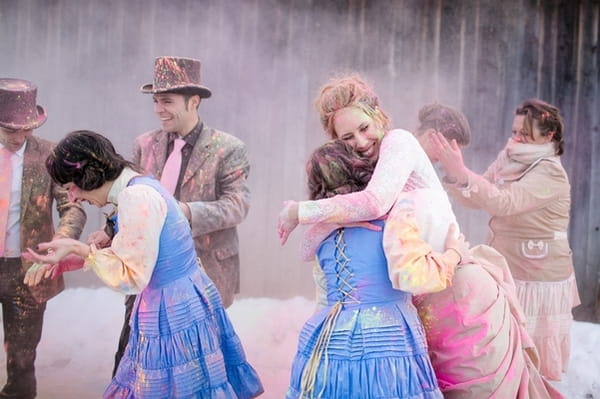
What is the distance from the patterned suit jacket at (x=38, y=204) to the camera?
13.0 feet

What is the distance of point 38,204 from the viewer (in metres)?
4.00

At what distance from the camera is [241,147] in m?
4.21

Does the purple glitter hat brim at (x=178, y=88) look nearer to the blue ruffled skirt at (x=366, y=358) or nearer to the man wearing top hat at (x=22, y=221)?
the man wearing top hat at (x=22, y=221)

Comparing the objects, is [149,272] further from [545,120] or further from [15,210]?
[545,120]

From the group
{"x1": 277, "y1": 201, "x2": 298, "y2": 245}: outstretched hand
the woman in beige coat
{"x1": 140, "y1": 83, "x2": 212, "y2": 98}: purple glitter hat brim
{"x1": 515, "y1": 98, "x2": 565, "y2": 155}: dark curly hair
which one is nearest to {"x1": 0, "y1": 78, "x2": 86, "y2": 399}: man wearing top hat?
{"x1": 140, "y1": 83, "x2": 212, "y2": 98}: purple glitter hat brim

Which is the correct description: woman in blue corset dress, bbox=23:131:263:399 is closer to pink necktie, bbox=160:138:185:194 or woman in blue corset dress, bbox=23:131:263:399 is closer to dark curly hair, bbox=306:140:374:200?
dark curly hair, bbox=306:140:374:200

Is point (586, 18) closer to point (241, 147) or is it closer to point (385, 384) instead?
point (241, 147)

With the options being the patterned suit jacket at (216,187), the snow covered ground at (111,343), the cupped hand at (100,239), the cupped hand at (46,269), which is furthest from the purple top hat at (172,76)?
the snow covered ground at (111,343)

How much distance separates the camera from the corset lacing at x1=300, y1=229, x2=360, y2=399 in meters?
2.61

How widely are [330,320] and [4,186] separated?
91.5 inches

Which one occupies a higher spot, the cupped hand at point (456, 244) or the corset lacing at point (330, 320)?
the cupped hand at point (456, 244)

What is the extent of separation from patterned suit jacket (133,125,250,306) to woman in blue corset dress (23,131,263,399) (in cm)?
97

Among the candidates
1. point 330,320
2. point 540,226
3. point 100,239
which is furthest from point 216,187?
point 540,226

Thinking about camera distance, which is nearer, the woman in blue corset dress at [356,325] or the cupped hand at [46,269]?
the woman in blue corset dress at [356,325]
